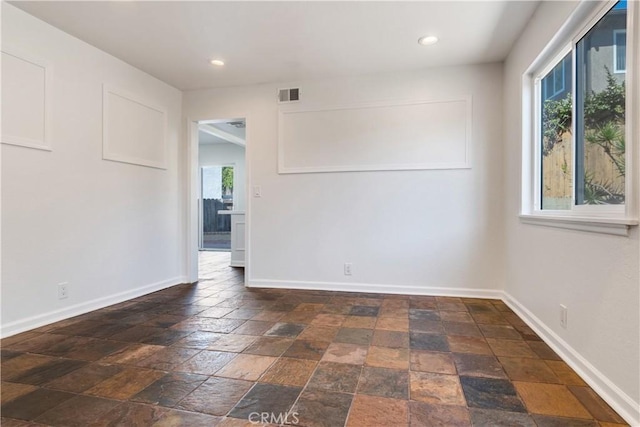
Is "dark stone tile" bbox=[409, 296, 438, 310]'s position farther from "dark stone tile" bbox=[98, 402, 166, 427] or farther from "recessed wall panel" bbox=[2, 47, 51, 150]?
"recessed wall panel" bbox=[2, 47, 51, 150]

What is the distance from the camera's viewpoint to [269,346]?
229cm

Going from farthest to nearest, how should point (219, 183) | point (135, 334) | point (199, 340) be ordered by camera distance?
point (219, 183) < point (135, 334) < point (199, 340)

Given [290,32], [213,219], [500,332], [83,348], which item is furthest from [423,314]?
[213,219]

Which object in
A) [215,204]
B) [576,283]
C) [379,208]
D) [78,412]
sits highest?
[215,204]

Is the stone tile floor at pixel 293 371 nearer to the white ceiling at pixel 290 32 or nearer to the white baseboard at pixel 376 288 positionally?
the white baseboard at pixel 376 288

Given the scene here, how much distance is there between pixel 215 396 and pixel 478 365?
4.97ft

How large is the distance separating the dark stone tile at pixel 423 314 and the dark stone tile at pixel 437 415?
133 centimetres

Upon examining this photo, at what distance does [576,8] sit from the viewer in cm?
193

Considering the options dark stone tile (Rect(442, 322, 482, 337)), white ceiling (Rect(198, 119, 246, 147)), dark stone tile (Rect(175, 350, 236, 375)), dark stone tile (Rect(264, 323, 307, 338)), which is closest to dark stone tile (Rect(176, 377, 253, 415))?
dark stone tile (Rect(175, 350, 236, 375))

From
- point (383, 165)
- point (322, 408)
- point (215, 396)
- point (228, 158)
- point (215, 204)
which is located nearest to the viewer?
point (322, 408)

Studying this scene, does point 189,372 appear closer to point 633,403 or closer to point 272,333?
point 272,333

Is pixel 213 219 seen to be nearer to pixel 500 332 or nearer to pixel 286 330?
pixel 286 330

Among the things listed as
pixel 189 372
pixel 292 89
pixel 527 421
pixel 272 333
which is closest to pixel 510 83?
pixel 292 89

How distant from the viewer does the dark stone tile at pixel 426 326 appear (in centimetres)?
260
